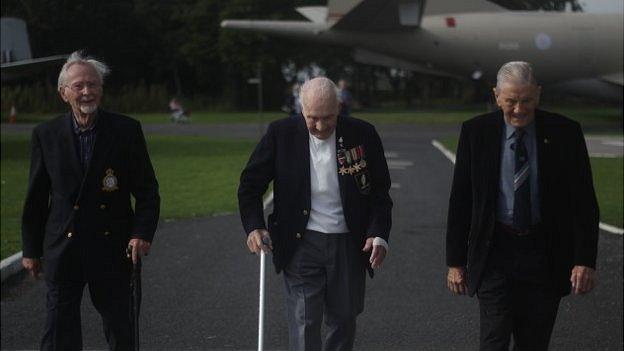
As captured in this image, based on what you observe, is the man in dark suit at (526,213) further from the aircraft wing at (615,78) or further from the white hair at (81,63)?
the aircraft wing at (615,78)

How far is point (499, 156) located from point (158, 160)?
17.6 m

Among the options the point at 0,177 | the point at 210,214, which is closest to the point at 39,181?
the point at 210,214

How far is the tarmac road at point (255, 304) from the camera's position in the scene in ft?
23.0

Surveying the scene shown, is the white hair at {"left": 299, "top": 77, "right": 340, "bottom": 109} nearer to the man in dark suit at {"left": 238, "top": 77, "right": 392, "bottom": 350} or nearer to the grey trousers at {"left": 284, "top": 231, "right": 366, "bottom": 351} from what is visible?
the man in dark suit at {"left": 238, "top": 77, "right": 392, "bottom": 350}

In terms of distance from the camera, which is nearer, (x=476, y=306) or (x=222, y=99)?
(x=476, y=306)

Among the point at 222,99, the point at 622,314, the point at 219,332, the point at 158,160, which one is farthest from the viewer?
the point at 222,99

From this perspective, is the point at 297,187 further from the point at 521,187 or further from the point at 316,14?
the point at 316,14

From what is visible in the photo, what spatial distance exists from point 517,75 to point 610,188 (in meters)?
12.2

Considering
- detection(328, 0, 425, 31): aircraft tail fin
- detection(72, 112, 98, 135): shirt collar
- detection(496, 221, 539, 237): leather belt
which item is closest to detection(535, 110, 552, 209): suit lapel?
detection(496, 221, 539, 237): leather belt

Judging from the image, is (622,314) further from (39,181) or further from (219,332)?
(39,181)

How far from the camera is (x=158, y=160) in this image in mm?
21719

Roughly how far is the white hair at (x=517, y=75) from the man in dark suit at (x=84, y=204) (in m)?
1.82

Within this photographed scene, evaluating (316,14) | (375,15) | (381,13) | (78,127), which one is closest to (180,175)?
(381,13)

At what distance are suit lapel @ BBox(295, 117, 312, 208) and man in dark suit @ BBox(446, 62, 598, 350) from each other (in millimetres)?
736
